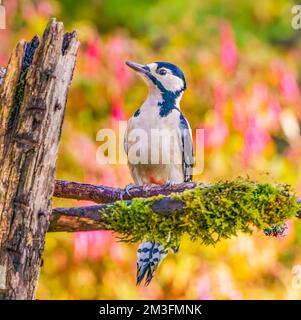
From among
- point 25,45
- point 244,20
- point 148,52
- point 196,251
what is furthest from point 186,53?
point 25,45

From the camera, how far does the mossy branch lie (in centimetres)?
333

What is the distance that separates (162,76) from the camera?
546 centimetres

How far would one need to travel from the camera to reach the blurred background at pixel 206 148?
690cm

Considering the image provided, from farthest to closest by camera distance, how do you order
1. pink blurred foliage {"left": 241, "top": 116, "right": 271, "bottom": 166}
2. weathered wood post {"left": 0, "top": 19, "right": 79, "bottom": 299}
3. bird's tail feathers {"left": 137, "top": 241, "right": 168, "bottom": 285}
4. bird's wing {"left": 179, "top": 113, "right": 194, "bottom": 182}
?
1. pink blurred foliage {"left": 241, "top": 116, "right": 271, "bottom": 166}
2. bird's wing {"left": 179, "top": 113, "right": 194, "bottom": 182}
3. bird's tail feathers {"left": 137, "top": 241, "right": 168, "bottom": 285}
4. weathered wood post {"left": 0, "top": 19, "right": 79, "bottom": 299}

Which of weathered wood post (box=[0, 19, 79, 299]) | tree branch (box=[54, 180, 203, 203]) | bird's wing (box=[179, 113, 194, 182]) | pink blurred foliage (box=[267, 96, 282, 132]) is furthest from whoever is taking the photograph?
pink blurred foliage (box=[267, 96, 282, 132])

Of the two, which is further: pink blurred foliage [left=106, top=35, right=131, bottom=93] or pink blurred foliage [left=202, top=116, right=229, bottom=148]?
pink blurred foliage [left=106, top=35, right=131, bottom=93]

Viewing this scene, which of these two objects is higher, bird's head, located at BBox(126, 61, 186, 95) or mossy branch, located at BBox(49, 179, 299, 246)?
bird's head, located at BBox(126, 61, 186, 95)

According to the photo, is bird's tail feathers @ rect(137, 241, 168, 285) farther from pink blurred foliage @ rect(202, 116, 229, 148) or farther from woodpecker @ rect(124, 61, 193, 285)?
pink blurred foliage @ rect(202, 116, 229, 148)

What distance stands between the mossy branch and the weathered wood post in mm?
133

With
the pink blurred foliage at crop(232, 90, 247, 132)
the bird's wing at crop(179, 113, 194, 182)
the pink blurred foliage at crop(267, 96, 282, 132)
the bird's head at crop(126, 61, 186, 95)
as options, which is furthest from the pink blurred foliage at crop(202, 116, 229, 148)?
the bird's head at crop(126, 61, 186, 95)

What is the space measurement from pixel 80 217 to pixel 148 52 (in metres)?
4.29

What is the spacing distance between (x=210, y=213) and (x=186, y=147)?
7.00 ft

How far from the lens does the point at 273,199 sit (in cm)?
339
